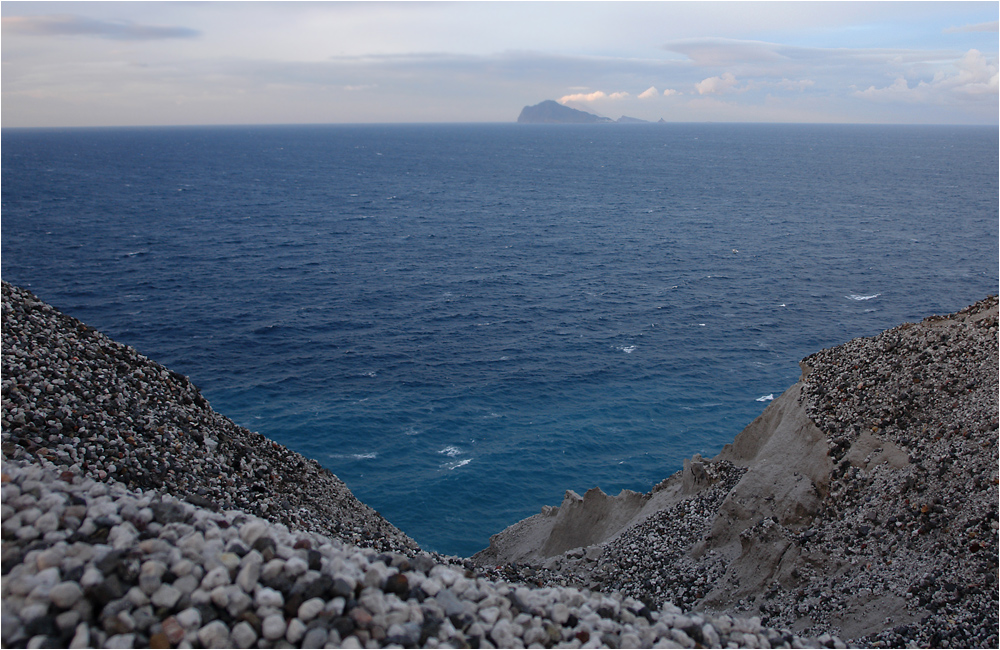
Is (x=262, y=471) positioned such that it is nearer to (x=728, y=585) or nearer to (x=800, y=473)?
(x=728, y=585)

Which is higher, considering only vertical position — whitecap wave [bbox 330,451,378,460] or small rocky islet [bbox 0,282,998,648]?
small rocky islet [bbox 0,282,998,648]

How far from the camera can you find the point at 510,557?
31484 millimetres

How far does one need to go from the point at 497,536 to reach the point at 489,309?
142ft

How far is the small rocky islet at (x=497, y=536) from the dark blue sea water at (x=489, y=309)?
1428cm

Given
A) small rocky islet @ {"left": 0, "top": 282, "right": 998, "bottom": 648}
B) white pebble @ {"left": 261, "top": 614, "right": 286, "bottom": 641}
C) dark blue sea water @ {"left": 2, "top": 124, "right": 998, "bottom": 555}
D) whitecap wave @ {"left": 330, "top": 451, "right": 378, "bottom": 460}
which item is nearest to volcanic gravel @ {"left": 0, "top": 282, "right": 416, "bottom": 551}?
small rocky islet @ {"left": 0, "top": 282, "right": 998, "bottom": 648}

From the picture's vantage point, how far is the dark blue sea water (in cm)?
4766

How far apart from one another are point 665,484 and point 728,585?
10526 mm

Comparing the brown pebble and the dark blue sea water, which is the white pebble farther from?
the dark blue sea water

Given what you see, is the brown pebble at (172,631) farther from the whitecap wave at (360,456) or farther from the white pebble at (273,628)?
the whitecap wave at (360,456)

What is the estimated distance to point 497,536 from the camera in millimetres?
34406

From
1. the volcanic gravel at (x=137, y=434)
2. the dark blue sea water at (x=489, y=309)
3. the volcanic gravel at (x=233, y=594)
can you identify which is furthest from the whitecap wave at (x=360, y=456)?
the volcanic gravel at (x=233, y=594)

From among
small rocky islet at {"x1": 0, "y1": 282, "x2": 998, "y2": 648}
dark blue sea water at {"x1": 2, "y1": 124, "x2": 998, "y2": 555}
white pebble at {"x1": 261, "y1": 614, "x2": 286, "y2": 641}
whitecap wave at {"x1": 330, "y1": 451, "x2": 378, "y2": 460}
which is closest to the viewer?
white pebble at {"x1": 261, "y1": 614, "x2": 286, "y2": 641}

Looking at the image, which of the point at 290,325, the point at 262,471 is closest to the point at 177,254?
the point at 290,325

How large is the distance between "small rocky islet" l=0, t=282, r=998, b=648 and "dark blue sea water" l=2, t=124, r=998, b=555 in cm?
1428
